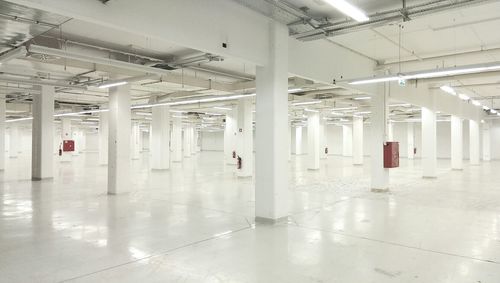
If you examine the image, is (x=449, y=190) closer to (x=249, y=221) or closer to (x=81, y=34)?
(x=249, y=221)

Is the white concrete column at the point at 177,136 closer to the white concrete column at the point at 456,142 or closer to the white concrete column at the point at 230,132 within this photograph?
the white concrete column at the point at 230,132

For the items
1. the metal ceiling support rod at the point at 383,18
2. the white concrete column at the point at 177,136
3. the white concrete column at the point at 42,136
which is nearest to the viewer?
the metal ceiling support rod at the point at 383,18

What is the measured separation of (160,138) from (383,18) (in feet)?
47.1

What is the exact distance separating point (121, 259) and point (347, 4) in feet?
14.2

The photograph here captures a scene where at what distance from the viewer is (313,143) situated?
19625 mm

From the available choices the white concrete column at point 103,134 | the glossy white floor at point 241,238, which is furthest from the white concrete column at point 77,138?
the glossy white floor at point 241,238

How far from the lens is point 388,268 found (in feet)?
14.2

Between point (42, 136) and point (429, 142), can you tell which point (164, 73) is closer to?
point (42, 136)

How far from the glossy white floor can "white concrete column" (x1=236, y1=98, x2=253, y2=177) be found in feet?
15.4

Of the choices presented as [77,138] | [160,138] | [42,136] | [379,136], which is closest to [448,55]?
[379,136]

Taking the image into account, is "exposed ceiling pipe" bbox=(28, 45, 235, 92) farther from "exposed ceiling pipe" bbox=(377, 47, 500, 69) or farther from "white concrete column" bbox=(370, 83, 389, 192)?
"exposed ceiling pipe" bbox=(377, 47, 500, 69)

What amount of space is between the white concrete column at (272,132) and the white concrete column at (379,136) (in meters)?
5.03

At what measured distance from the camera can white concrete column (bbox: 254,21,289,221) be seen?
678 centimetres

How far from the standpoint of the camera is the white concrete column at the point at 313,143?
1916 centimetres
